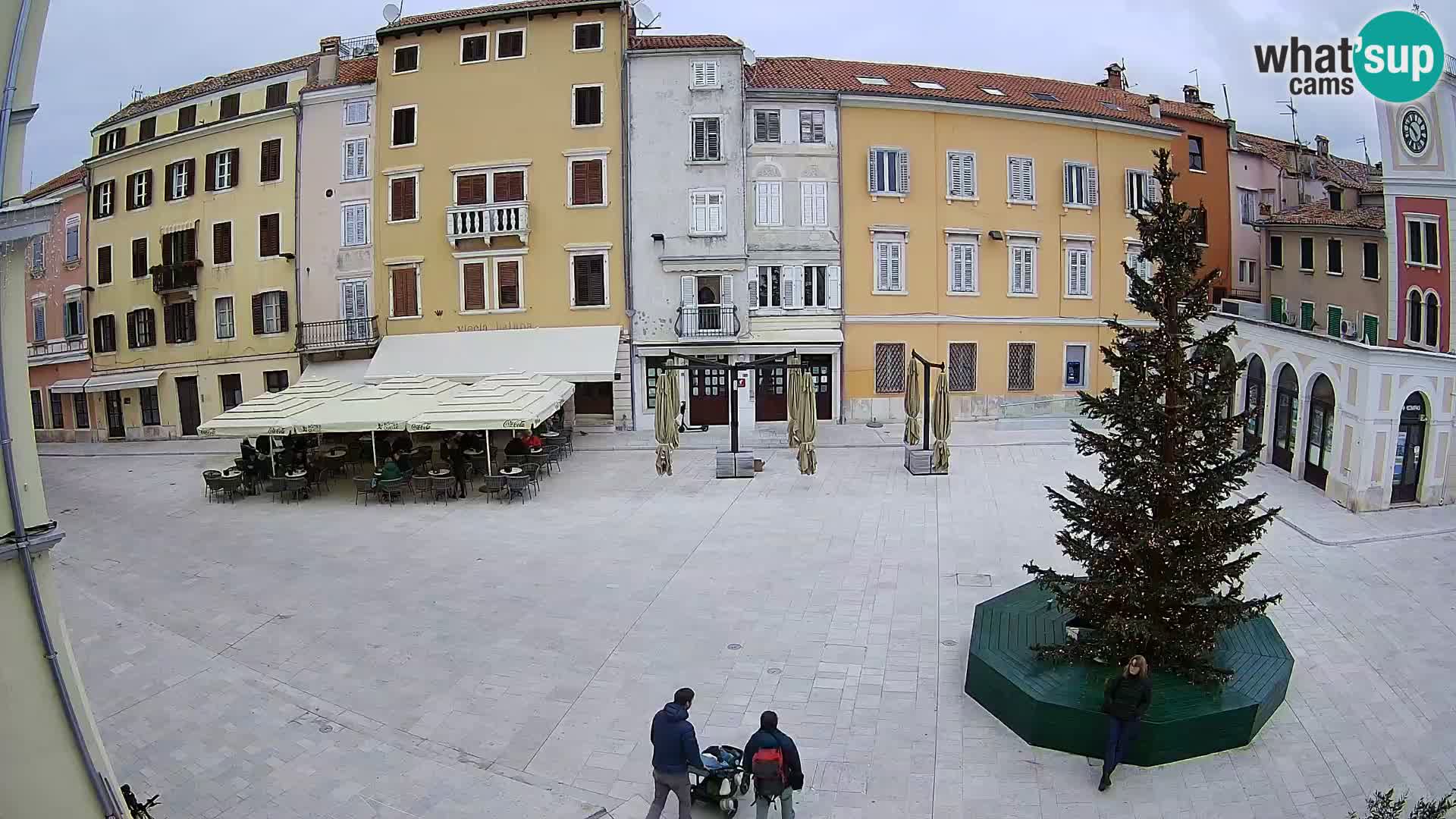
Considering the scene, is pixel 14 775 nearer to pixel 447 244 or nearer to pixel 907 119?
pixel 447 244

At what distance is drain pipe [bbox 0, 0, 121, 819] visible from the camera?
7.17 metres

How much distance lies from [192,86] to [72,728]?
36740 mm

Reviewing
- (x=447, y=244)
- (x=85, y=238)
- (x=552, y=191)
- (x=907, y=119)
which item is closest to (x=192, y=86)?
(x=85, y=238)

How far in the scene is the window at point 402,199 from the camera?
33406mm

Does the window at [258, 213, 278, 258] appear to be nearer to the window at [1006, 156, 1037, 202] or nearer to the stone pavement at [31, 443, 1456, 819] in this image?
the stone pavement at [31, 443, 1456, 819]

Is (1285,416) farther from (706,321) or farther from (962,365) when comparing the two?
(706,321)

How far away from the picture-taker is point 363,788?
409 inches

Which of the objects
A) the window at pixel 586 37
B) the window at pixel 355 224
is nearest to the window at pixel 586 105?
the window at pixel 586 37

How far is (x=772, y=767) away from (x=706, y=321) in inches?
940

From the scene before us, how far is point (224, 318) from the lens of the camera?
118 feet

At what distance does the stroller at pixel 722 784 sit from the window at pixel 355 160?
2891 centimetres

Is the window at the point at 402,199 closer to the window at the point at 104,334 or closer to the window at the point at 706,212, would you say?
the window at the point at 706,212

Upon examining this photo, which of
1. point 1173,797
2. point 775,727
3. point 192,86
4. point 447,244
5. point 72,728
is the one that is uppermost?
point 192,86

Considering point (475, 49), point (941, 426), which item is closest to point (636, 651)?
point (941, 426)
